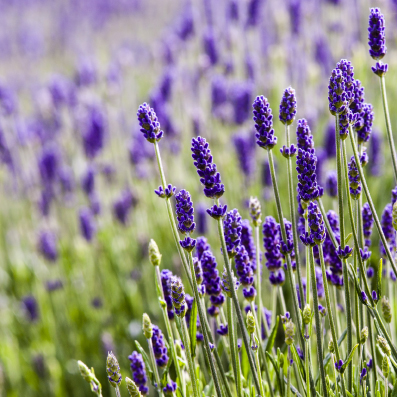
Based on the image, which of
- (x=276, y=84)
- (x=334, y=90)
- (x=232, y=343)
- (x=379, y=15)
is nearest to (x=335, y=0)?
(x=276, y=84)

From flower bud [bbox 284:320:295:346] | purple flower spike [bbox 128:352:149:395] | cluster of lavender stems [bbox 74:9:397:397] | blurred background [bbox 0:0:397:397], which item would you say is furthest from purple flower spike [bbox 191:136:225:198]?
blurred background [bbox 0:0:397:397]

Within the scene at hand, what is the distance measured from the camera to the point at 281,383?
1015 millimetres

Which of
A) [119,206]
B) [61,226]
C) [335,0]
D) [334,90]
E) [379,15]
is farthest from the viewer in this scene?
[61,226]

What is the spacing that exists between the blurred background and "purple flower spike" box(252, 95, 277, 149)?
167 centimetres

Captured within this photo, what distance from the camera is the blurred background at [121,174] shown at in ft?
8.86

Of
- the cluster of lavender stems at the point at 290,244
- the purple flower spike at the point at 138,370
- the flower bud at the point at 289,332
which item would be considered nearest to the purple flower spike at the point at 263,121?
the cluster of lavender stems at the point at 290,244

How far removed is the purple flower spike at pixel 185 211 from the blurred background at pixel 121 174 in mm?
1665

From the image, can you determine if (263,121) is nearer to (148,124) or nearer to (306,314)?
(148,124)

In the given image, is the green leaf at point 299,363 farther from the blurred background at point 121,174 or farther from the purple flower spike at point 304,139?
the blurred background at point 121,174

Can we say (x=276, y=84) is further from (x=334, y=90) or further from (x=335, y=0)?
(x=334, y=90)

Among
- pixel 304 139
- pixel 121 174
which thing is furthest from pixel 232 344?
pixel 121 174

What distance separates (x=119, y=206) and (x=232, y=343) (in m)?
2.26

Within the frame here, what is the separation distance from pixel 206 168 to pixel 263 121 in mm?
181

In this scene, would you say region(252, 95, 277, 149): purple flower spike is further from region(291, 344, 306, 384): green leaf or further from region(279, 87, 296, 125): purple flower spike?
region(291, 344, 306, 384): green leaf
